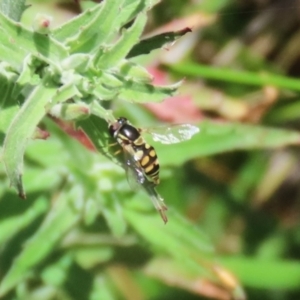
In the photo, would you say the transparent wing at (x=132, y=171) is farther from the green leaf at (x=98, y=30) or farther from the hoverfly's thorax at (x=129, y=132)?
the green leaf at (x=98, y=30)

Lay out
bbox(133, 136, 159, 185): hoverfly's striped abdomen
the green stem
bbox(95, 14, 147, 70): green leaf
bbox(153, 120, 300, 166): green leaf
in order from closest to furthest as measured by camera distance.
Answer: bbox(95, 14, 147, 70): green leaf, bbox(133, 136, 159, 185): hoverfly's striped abdomen, bbox(153, 120, 300, 166): green leaf, the green stem

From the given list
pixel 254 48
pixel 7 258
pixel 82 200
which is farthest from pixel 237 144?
pixel 254 48

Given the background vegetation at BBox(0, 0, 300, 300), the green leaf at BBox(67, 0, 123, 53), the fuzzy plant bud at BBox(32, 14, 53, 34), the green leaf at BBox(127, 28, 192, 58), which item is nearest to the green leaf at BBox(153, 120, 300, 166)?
the background vegetation at BBox(0, 0, 300, 300)

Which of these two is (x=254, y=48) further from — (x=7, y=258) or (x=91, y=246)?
(x=7, y=258)

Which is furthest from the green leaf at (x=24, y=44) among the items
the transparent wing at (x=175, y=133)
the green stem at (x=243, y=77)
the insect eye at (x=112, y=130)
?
the green stem at (x=243, y=77)

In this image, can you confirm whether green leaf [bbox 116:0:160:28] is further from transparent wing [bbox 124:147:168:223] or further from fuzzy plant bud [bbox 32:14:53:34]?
transparent wing [bbox 124:147:168:223]

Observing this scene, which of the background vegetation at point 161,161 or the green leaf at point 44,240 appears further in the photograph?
the green leaf at point 44,240
